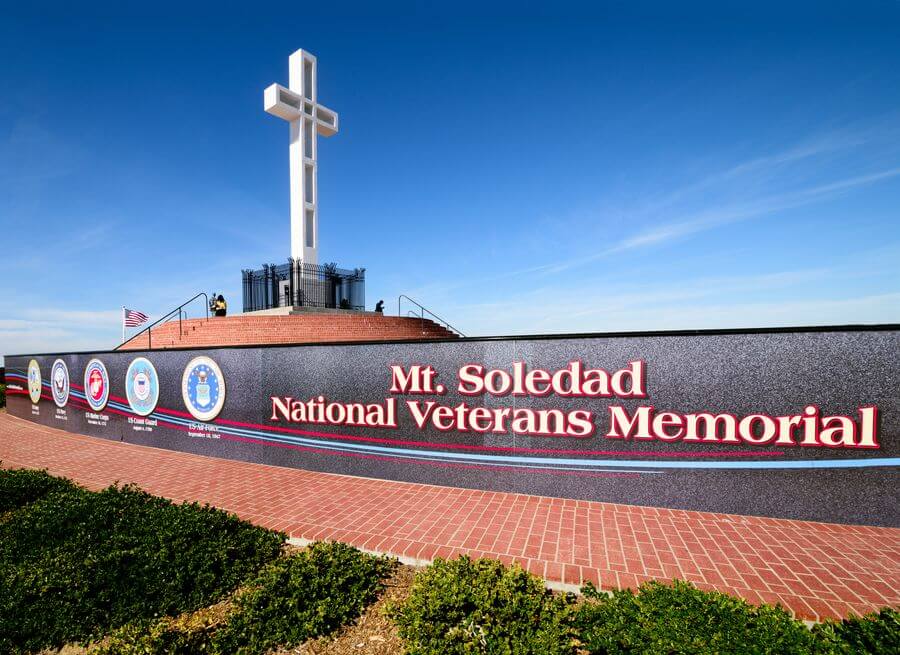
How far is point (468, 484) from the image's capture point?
21.5ft

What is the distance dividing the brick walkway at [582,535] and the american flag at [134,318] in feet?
26.2

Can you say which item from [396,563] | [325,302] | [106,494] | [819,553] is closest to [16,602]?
[106,494]

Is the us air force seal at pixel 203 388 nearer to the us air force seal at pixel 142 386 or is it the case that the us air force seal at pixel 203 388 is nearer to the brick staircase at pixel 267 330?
the us air force seal at pixel 142 386

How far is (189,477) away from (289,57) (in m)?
18.0

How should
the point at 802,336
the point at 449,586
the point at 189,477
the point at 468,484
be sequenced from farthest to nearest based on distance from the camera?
the point at 189,477 → the point at 468,484 → the point at 802,336 → the point at 449,586

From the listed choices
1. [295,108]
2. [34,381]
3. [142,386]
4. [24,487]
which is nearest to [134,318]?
[34,381]

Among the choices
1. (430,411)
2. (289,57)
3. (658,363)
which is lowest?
(430,411)

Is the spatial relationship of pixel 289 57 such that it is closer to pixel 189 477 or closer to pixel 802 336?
pixel 189 477

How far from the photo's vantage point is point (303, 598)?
136 inches

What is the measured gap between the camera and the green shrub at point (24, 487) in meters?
6.05

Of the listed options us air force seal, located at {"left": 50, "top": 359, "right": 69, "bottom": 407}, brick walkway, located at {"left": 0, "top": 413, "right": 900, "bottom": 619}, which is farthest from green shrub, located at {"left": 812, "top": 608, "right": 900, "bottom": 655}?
us air force seal, located at {"left": 50, "top": 359, "right": 69, "bottom": 407}

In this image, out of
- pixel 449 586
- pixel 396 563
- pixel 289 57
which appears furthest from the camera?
pixel 289 57

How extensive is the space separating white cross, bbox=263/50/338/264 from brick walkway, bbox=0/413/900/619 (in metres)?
12.0

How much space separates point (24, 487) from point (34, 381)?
10591 millimetres
